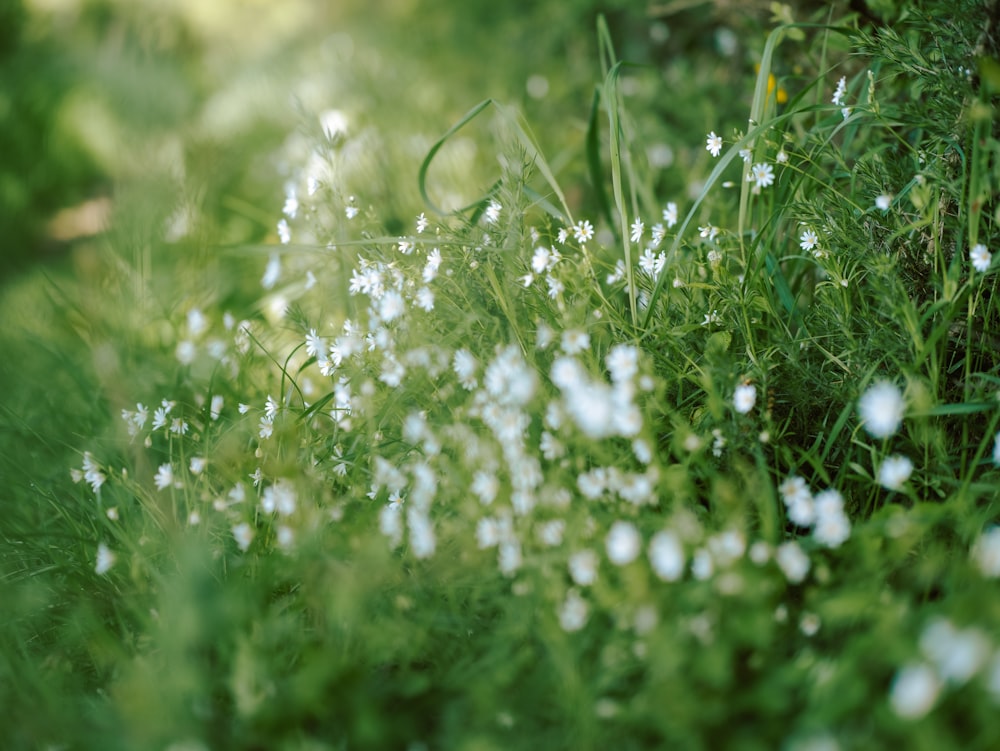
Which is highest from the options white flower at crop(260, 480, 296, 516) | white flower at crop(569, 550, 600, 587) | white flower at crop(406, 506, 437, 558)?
white flower at crop(260, 480, 296, 516)

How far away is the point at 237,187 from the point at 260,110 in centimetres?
106

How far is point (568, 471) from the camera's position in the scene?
4.06 feet

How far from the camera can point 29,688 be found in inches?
45.6

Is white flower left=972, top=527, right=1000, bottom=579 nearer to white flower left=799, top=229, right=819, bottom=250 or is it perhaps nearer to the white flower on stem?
the white flower on stem

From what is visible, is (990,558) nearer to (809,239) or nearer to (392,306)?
(809,239)

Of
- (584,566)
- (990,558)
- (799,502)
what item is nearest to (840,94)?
(799,502)

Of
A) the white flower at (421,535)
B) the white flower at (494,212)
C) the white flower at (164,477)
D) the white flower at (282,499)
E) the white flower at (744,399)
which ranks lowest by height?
the white flower at (421,535)

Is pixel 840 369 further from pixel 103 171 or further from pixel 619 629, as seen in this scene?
pixel 103 171

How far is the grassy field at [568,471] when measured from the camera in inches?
36.3

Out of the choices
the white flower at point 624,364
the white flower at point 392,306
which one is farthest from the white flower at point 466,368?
the white flower at point 624,364

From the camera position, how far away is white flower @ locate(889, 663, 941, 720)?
749 millimetres

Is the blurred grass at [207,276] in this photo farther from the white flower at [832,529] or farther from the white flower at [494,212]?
the white flower at [494,212]

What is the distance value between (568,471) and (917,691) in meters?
0.59

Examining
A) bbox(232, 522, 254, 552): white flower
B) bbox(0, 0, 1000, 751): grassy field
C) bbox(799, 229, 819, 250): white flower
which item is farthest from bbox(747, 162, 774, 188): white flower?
bbox(232, 522, 254, 552): white flower
